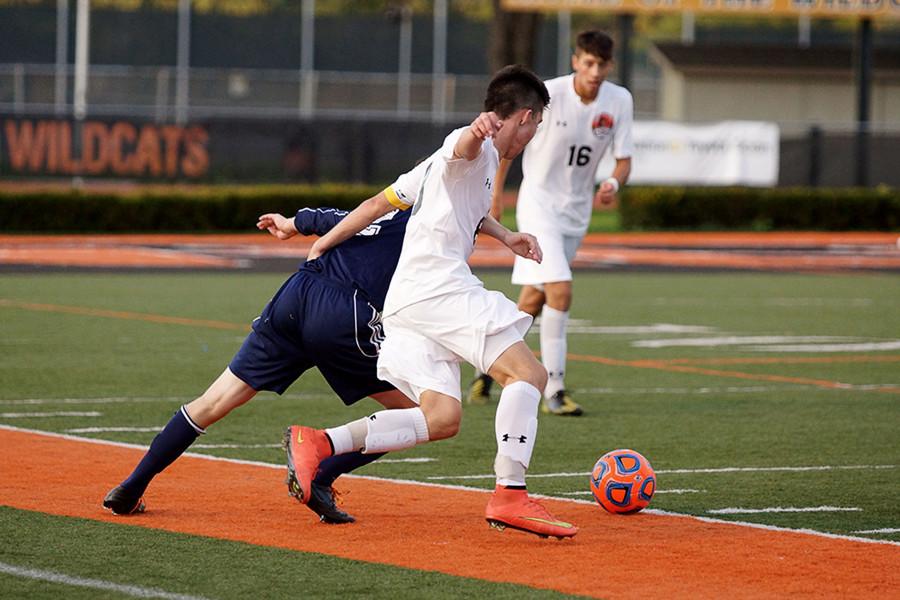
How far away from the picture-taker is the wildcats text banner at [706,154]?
3384 cm

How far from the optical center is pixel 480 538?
6770mm

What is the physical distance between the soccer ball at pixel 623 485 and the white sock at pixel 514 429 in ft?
2.70

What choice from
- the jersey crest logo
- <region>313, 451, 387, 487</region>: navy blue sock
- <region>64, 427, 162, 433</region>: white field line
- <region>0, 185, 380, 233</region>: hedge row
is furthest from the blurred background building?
<region>313, 451, 387, 487</region>: navy blue sock

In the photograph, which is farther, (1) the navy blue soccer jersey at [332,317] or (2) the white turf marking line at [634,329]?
(2) the white turf marking line at [634,329]

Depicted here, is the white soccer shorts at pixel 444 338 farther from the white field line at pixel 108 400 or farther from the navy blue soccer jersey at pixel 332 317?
the white field line at pixel 108 400

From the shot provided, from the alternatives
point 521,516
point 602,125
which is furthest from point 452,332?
point 602,125

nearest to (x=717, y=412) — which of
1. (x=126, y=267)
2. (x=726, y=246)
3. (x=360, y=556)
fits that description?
(x=360, y=556)

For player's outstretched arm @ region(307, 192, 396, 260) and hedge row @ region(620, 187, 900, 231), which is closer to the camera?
player's outstretched arm @ region(307, 192, 396, 260)

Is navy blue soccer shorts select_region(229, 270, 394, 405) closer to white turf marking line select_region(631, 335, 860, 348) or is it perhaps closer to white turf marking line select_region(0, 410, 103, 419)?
white turf marking line select_region(0, 410, 103, 419)

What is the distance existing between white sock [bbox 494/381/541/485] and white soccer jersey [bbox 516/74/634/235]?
15.5 ft

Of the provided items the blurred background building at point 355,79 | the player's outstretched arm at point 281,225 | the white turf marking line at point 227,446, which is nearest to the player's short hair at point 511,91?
the player's outstretched arm at point 281,225

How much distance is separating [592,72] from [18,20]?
139 ft

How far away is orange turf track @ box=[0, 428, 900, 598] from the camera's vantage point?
605 centimetres

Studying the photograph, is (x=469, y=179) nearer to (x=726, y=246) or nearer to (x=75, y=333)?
(x=75, y=333)
